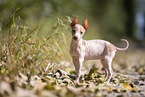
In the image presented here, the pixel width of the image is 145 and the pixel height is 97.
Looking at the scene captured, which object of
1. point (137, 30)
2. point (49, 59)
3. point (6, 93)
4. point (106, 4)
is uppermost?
point (106, 4)

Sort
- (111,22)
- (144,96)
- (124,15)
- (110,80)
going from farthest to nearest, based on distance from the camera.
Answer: (124,15) → (111,22) → (110,80) → (144,96)

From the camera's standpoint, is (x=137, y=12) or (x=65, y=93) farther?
(x=137, y=12)

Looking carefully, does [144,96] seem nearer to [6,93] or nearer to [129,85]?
[129,85]

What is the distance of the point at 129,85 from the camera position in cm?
201

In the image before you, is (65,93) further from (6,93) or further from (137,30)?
(137,30)

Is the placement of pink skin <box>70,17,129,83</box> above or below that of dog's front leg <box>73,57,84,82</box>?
above

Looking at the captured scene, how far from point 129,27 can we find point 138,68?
11.6 metres

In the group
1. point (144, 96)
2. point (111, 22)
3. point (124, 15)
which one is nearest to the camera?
point (144, 96)

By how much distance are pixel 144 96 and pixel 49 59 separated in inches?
49.7

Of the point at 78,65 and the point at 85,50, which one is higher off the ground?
the point at 85,50

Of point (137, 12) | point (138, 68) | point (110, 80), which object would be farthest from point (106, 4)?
A: point (110, 80)

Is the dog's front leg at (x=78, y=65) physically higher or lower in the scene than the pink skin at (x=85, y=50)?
lower

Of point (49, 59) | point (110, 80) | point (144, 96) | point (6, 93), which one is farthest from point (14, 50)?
point (144, 96)

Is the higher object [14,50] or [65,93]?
[14,50]
